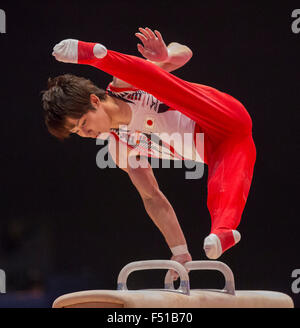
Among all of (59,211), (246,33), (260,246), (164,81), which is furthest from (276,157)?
(164,81)

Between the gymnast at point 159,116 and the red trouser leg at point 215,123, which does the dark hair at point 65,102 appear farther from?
the red trouser leg at point 215,123

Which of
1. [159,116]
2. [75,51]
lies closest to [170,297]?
[159,116]

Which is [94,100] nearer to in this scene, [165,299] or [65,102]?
[65,102]

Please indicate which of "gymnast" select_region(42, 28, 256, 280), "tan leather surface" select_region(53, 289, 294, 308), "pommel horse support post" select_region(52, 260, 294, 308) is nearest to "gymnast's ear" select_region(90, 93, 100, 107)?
"gymnast" select_region(42, 28, 256, 280)

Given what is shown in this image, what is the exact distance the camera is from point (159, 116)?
2.51 m

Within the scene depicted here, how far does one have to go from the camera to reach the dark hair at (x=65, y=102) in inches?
91.1

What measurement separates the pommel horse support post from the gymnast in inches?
9.2

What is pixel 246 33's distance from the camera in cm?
390

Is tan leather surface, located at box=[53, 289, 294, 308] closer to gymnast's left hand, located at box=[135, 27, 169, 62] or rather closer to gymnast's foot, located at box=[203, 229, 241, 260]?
gymnast's foot, located at box=[203, 229, 241, 260]

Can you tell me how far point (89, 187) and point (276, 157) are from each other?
143cm

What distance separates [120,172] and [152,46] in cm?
178

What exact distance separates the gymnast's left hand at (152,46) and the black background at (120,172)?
155cm

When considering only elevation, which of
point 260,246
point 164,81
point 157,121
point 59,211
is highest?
point 164,81

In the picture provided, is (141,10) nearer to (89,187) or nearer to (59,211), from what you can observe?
(89,187)
